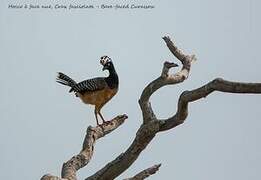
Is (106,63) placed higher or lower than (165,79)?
higher

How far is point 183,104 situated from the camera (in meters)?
4.17

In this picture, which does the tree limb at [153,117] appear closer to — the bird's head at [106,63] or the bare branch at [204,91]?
the bare branch at [204,91]

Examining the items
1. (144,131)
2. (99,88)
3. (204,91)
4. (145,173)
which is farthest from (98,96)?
(204,91)

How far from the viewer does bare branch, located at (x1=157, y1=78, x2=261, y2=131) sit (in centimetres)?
380

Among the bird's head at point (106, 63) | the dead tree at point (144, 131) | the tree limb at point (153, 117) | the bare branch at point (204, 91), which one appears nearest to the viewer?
the bare branch at point (204, 91)

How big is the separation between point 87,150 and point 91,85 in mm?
1101

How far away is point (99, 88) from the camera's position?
5574 mm

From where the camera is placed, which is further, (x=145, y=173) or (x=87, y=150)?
(x=87, y=150)

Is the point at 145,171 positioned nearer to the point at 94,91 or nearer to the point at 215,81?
the point at 215,81

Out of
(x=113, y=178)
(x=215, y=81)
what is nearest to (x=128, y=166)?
(x=113, y=178)

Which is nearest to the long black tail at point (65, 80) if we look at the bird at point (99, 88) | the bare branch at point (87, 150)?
the bird at point (99, 88)

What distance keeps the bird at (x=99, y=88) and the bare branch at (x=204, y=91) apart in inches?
43.0

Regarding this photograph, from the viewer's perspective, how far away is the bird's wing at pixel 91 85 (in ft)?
18.3

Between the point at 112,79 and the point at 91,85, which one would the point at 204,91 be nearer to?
the point at 112,79
